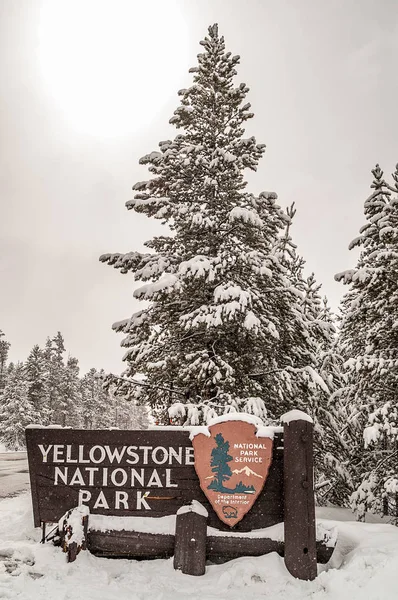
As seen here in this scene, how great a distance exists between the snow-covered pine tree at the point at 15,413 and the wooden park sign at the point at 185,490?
40527mm

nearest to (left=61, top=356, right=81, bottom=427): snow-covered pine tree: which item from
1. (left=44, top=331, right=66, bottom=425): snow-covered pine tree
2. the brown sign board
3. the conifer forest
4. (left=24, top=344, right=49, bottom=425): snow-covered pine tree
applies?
(left=44, top=331, right=66, bottom=425): snow-covered pine tree

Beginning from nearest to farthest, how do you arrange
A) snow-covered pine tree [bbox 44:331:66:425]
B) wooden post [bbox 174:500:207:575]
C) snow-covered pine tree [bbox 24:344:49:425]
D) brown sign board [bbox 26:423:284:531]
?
wooden post [bbox 174:500:207:575]
brown sign board [bbox 26:423:284:531]
snow-covered pine tree [bbox 24:344:49:425]
snow-covered pine tree [bbox 44:331:66:425]

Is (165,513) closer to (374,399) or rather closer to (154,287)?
(154,287)

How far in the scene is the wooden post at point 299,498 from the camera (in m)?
4.78

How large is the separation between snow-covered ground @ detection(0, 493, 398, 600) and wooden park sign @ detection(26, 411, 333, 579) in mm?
159

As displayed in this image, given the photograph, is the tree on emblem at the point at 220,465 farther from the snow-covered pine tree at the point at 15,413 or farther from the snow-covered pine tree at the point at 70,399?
the snow-covered pine tree at the point at 70,399

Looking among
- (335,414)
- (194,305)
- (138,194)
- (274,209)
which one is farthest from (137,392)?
(335,414)

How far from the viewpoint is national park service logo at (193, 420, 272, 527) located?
5258mm

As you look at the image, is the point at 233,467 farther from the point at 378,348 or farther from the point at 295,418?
the point at 378,348

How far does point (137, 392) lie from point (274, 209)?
5.28 m

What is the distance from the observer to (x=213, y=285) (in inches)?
379

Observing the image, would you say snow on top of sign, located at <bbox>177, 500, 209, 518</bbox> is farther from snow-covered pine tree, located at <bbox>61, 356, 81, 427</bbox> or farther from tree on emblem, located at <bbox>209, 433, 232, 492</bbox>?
snow-covered pine tree, located at <bbox>61, 356, 81, 427</bbox>

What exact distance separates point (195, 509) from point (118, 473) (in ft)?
3.82

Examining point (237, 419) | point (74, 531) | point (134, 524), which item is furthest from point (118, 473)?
point (237, 419)
